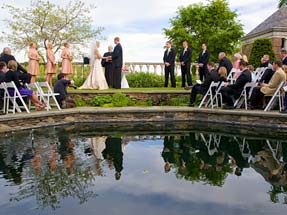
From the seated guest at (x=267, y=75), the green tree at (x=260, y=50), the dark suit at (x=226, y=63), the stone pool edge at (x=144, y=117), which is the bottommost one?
the stone pool edge at (x=144, y=117)

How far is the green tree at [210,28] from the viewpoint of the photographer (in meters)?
30.7

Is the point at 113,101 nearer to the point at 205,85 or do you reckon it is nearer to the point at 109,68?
the point at 109,68

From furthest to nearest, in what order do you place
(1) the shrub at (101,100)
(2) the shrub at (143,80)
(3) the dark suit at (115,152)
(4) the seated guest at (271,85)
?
(2) the shrub at (143,80) < (1) the shrub at (101,100) < (4) the seated guest at (271,85) < (3) the dark suit at (115,152)

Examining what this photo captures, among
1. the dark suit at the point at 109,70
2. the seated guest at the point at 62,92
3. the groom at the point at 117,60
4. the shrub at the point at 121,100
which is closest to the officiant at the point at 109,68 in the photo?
the dark suit at the point at 109,70

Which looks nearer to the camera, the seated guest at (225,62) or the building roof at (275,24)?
the seated guest at (225,62)

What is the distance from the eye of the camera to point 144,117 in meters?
9.84

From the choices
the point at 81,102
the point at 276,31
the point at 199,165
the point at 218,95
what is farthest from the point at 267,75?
the point at 276,31

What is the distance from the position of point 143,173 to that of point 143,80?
11222mm

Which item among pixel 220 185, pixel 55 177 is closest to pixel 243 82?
pixel 220 185

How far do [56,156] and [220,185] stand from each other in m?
2.60

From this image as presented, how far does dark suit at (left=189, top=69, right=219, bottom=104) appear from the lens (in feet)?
32.9

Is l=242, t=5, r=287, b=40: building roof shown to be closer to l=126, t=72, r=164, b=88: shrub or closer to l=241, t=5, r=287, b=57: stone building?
l=241, t=5, r=287, b=57: stone building

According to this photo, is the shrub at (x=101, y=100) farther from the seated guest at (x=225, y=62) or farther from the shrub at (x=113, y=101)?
the seated guest at (x=225, y=62)

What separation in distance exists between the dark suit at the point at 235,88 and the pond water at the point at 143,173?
6.83ft
